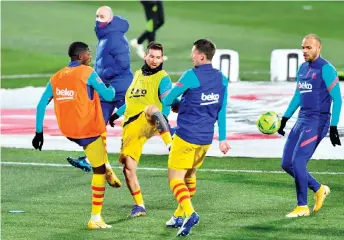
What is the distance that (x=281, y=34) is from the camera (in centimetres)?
3912

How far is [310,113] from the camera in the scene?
1569cm

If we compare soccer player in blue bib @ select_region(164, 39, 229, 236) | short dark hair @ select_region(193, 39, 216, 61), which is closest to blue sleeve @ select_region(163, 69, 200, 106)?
soccer player in blue bib @ select_region(164, 39, 229, 236)

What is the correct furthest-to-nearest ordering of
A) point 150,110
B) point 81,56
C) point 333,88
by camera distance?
point 333,88, point 81,56, point 150,110

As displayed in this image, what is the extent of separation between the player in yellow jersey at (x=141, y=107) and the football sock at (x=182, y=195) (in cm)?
96

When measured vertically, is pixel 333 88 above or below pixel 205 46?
below

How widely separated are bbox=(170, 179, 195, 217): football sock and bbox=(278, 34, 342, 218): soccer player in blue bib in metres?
1.61

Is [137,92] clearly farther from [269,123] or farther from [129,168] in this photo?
[269,123]

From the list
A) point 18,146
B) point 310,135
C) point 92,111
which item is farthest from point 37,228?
point 18,146

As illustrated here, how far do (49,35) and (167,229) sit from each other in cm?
2551

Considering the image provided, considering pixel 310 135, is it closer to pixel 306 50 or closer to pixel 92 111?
pixel 306 50

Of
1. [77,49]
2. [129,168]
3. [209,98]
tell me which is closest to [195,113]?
[209,98]

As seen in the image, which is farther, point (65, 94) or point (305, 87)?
point (305, 87)

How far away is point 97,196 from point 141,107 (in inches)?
50.0

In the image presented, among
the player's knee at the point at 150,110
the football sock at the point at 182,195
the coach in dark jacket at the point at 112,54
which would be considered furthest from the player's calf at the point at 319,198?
the coach in dark jacket at the point at 112,54
